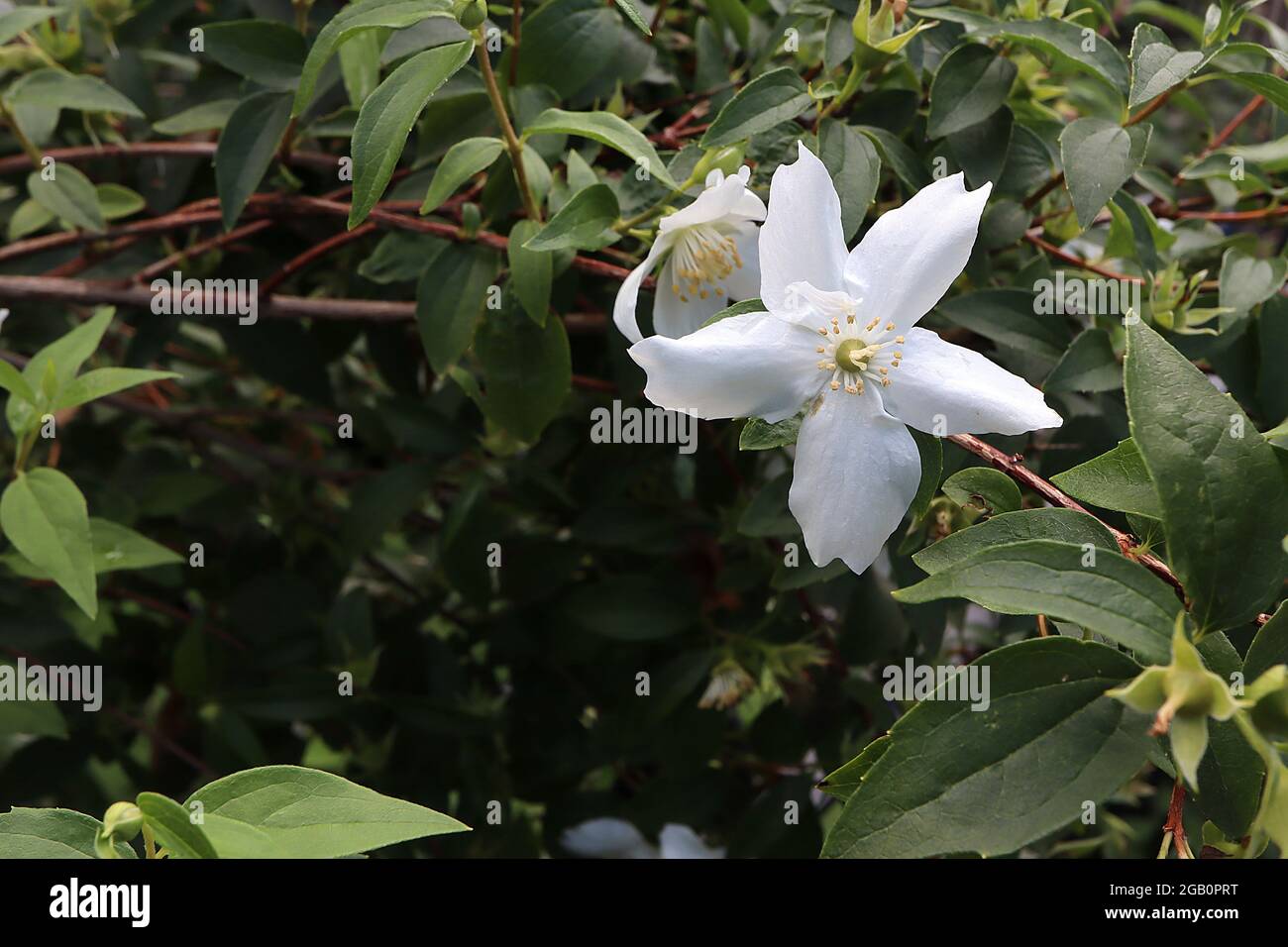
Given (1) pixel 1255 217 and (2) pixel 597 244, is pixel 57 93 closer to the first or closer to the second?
(2) pixel 597 244

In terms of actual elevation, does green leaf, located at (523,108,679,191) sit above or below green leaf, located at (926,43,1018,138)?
below

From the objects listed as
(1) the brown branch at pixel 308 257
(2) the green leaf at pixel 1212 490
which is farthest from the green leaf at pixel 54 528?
(2) the green leaf at pixel 1212 490

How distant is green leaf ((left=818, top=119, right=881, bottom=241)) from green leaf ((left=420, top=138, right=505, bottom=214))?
0.27m

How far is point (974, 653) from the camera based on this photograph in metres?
1.55

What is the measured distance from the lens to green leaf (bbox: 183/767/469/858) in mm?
588

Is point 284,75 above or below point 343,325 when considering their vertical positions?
above

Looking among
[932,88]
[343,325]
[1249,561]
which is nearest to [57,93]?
[343,325]

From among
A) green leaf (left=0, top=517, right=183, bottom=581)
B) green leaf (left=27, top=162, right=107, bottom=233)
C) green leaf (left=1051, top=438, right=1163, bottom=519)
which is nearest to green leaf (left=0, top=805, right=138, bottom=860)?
green leaf (left=0, top=517, right=183, bottom=581)

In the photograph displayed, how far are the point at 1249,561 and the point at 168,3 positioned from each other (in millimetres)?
1353

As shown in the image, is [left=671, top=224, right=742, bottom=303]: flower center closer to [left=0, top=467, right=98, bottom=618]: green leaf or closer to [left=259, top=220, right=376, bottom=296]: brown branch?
[left=259, top=220, right=376, bottom=296]: brown branch

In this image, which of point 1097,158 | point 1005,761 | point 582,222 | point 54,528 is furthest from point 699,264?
point 54,528

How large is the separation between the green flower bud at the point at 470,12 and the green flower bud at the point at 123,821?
543 millimetres

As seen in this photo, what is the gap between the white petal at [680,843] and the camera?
4.36 feet

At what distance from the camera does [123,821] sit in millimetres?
597
